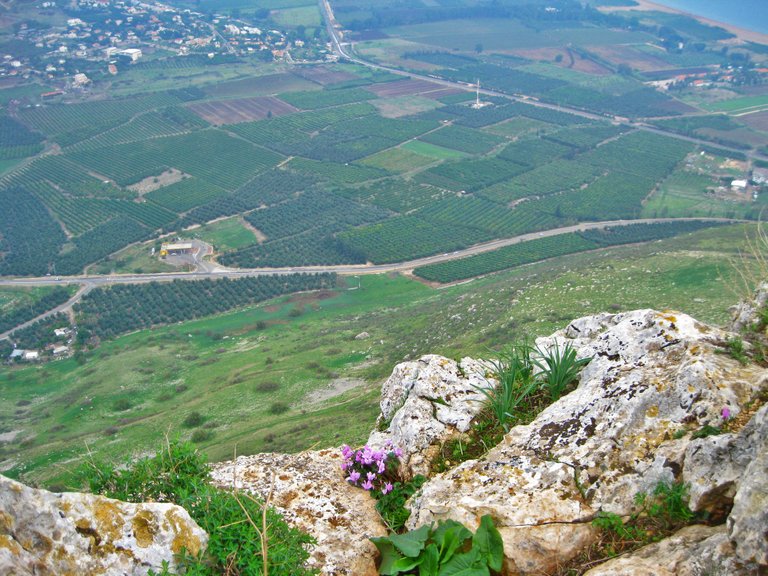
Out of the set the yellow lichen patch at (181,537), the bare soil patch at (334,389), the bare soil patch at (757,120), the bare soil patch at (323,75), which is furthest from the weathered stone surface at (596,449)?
the bare soil patch at (323,75)

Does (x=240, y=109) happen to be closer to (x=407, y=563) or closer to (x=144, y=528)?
(x=144, y=528)

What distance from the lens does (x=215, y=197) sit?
341 feet

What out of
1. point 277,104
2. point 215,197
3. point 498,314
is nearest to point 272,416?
point 498,314

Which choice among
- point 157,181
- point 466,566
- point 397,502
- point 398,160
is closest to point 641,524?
point 466,566

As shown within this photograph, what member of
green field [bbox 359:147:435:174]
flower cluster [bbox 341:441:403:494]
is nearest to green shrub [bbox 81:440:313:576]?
flower cluster [bbox 341:441:403:494]

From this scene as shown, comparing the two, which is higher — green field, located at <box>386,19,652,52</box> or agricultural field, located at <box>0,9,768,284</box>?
green field, located at <box>386,19,652,52</box>

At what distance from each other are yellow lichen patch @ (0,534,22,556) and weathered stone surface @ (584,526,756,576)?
6693 millimetres

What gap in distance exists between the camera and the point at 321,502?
1119 cm

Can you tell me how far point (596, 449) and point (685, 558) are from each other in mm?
2470

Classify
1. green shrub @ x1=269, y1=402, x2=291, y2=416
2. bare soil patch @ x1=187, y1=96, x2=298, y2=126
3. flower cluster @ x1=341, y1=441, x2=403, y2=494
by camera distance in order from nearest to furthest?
flower cluster @ x1=341, y1=441, x2=403, y2=494
green shrub @ x1=269, y1=402, x2=291, y2=416
bare soil patch @ x1=187, y1=96, x2=298, y2=126

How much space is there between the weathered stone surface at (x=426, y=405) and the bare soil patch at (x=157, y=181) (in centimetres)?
10004

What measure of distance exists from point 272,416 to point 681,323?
3441 centimetres

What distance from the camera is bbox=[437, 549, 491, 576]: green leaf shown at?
8.26m

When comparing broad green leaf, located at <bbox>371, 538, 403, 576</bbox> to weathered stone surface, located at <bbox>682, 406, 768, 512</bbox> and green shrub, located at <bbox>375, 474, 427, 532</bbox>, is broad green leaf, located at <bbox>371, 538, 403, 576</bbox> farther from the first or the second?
weathered stone surface, located at <bbox>682, 406, 768, 512</bbox>
